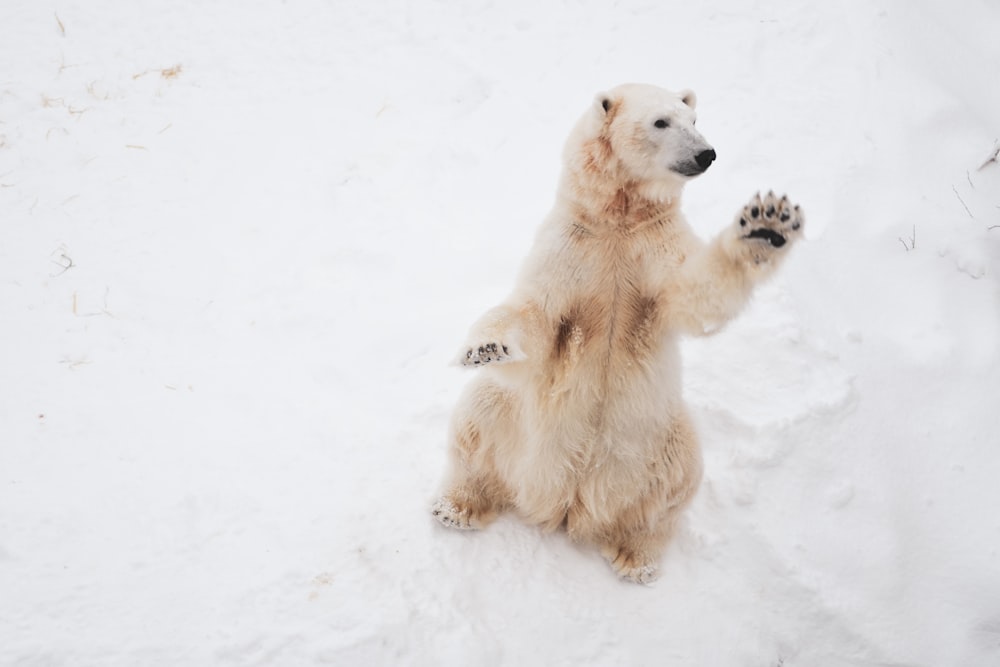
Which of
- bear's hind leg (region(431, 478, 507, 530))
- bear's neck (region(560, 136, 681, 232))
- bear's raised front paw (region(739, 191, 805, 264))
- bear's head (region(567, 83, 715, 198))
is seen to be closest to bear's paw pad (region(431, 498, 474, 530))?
bear's hind leg (region(431, 478, 507, 530))

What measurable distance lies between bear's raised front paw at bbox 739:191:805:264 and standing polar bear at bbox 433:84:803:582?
12mm

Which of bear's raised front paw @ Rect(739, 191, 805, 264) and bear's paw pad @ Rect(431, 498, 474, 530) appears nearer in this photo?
bear's raised front paw @ Rect(739, 191, 805, 264)

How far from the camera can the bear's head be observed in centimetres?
274

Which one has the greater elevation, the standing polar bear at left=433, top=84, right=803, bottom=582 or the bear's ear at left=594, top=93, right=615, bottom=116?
the bear's ear at left=594, top=93, right=615, bottom=116

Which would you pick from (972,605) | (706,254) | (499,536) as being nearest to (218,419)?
(499,536)

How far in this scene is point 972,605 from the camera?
3285 mm

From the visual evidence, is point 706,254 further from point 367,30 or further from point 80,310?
point 367,30

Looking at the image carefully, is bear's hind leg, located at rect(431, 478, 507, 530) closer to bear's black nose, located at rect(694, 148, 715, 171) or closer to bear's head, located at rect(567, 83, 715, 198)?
bear's head, located at rect(567, 83, 715, 198)

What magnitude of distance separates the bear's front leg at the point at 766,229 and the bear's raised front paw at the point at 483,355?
932mm

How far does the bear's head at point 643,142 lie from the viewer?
274cm

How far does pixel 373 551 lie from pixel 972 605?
2.78 m

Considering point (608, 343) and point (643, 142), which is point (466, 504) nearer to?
point (608, 343)

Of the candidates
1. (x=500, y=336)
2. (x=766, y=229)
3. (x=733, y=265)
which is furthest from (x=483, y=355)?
(x=766, y=229)

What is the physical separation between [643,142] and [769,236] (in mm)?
636
